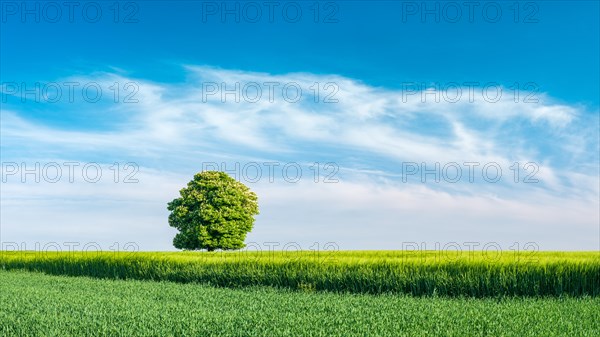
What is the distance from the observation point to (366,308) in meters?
13.8

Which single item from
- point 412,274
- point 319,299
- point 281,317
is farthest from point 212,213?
point 281,317

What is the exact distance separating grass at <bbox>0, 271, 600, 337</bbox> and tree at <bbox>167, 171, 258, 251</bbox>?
23.6m

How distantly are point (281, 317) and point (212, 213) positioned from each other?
2932 centimetres

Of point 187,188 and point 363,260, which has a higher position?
point 187,188

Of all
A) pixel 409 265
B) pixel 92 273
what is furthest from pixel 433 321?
pixel 92 273

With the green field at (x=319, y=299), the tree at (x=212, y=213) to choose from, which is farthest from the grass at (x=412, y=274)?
the tree at (x=212, y=213)

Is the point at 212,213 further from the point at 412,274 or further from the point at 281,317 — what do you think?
the point at 281,317

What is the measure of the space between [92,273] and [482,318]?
22344mm

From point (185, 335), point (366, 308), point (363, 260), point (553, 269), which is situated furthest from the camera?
point (363, 260)

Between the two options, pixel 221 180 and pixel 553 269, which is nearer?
pixel 553 269

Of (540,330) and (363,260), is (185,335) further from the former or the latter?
(363,260)

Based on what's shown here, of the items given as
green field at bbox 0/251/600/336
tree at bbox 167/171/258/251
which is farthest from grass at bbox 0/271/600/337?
tree at bbox 167/171/258/251

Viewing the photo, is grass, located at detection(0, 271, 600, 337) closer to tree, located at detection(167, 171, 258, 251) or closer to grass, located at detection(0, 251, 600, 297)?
grass, located at detection(0, 251, 600, 297)

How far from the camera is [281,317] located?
12.0m
